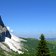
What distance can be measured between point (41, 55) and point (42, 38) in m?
4.91

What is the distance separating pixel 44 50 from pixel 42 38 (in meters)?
3.64

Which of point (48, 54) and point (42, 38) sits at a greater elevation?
point (42, 38)

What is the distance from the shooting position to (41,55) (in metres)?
44.8

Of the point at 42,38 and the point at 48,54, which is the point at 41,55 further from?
the point at 42,38

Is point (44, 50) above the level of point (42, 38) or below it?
below

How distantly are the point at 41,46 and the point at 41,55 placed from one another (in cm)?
207

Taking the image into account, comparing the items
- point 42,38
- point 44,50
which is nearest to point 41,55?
point 44,50

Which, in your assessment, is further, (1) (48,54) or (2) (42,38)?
(2) (42,38)

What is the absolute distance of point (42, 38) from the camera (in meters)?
48.5

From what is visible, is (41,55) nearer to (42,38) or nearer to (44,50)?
(44,50)

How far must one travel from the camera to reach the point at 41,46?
151 feet

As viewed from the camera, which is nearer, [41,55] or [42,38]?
[41,55]

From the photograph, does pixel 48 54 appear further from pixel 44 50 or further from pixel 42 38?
pixel 42 38

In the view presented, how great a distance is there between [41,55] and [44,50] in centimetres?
143
